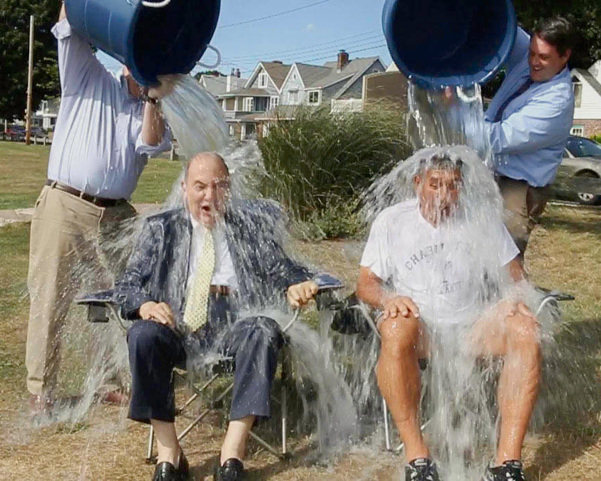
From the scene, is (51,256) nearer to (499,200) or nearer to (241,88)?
(499,200)

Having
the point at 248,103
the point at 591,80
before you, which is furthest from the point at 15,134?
the point at 591,80

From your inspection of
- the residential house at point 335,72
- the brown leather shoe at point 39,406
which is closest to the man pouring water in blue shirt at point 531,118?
the brown leather shoe at point 39,406

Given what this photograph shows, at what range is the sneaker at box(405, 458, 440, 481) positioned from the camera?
3070mm

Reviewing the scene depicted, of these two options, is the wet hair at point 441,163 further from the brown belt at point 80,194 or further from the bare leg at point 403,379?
the brown belt at point 80,194

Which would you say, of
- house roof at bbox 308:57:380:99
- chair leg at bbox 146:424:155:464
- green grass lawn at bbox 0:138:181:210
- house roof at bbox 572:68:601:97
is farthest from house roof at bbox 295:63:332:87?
chair leg at bbox 146:424:155:464

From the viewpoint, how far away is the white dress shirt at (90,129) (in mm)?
3816

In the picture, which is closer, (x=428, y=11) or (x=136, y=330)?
(x=136, y=330)

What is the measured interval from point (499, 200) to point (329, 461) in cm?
144

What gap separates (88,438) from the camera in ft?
12.2

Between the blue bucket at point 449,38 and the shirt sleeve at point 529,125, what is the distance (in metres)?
0.23

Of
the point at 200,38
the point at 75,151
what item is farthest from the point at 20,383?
the point at 200,38

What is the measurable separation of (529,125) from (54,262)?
2248 mm

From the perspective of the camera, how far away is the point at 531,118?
378 centimetres

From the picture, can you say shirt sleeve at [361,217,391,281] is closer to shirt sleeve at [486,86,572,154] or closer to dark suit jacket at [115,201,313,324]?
dark suit jacket at [115,201,313,324]
